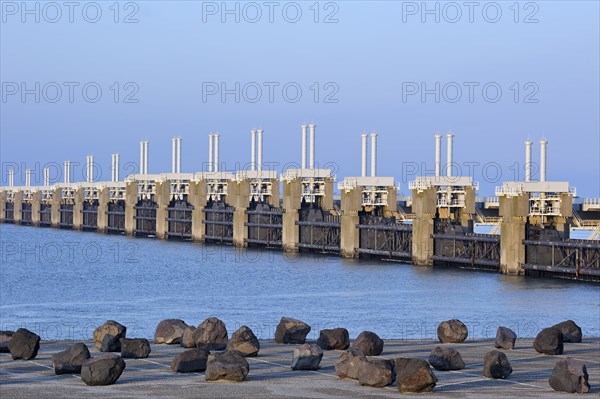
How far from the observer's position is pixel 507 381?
872 inches

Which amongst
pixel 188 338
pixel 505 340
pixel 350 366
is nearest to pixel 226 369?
pixel 350 366

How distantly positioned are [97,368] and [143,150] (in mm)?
134121

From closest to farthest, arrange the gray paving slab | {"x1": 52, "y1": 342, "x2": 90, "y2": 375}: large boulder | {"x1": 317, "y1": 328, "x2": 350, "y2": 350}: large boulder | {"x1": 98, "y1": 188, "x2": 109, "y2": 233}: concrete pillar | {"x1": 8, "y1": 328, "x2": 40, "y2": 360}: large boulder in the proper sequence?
the gray paving slab
{"x1": 52, "y1": 342, "x2": 90, "y2": 375}: large boulder
{"x1": 8, "y1": 328, "x2": 40, "y2": 360}: large boulder
{"x1": 317, "y1": 328, "x2": 350, "y2": 350}: large boulder
{"x1": 98, "y1": 188, "x2": 109, "y2": 233}: concrete pillar

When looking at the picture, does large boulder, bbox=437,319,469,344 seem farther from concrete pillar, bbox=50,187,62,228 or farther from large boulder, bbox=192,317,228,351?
concrete pillar, bbox=50,187,62,228

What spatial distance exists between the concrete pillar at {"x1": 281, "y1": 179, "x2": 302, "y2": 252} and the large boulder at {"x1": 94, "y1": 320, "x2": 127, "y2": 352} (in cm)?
7135

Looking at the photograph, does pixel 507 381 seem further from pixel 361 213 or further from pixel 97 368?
pixel 361 213

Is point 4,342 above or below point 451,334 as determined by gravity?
above

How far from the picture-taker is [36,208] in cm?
18475

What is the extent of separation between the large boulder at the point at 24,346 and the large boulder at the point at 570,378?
10.6 meters

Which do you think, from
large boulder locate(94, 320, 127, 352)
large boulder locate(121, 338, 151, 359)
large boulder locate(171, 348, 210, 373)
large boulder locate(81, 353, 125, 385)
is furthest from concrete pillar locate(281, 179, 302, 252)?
large boulder locate(81, 353, 125, 385)

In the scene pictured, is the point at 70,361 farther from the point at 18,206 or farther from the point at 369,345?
the point at 18,206

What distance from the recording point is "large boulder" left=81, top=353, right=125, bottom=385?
2120 cm

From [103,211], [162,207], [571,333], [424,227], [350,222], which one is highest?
[162,207]

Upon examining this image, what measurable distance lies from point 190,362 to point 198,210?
98447 millimetres
